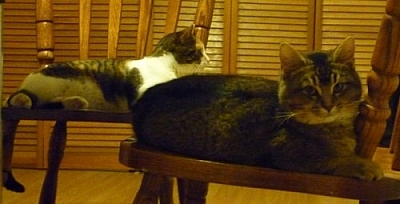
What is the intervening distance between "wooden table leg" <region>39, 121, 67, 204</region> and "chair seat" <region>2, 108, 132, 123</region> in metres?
0.26

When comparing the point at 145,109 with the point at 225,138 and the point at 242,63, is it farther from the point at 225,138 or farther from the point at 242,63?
the point at 242,63

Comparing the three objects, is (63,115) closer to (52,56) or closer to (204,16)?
(52,56)

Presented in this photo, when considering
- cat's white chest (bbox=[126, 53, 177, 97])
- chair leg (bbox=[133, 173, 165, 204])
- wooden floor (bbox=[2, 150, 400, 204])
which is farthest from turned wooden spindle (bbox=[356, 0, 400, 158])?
wooden floor (bbox=[2, 150, 400, 204])

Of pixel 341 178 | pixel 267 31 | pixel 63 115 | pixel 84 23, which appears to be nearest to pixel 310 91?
pixel 341 178

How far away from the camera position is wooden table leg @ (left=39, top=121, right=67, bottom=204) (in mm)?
1573

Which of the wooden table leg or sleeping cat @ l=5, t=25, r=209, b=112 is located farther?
the wooden table leg

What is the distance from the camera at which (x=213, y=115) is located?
0.90m

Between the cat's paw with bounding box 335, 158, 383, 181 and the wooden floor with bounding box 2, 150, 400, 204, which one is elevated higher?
the cat's paw with bounding box 335, 158, 383, 181

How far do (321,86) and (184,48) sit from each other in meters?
0.95

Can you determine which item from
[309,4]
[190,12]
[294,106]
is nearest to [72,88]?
[294,106]

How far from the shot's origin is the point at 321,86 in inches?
32.3

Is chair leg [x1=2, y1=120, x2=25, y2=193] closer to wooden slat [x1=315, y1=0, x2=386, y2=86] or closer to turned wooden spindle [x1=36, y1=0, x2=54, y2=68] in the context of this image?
turned wooden spindle [x1=36, y1=0, x2=54, y2=68]

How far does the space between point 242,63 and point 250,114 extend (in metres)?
1.77

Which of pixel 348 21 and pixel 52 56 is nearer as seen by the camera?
pixel 52 56
